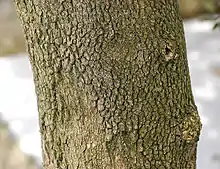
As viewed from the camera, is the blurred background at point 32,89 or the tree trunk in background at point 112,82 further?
A: the blurred background at point 32,89

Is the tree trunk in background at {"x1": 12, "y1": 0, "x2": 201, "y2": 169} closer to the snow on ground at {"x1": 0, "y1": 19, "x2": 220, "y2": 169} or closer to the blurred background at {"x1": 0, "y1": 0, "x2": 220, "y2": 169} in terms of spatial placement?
the blurred background at {"x1": 0, "y1": 0, "x2": 220, "y2": 169}

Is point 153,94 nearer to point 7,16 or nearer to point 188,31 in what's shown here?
point 188,31

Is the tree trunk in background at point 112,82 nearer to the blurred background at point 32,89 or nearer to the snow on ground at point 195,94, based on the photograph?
the blurred background at point 32,89

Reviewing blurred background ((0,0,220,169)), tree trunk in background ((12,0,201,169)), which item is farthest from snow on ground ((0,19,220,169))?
tree trunk in background ((12,0,201,169))

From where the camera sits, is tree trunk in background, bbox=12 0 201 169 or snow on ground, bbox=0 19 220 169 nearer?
tree trunk in background, bbox=12 0 201 169

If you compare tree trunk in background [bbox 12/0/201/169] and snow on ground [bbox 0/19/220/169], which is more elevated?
snow on ground [bbox 0/19/220/169]

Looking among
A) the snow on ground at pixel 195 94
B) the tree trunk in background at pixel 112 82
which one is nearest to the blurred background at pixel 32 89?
the snow on ground at pixel 195 94

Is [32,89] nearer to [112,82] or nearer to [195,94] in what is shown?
[195,94]

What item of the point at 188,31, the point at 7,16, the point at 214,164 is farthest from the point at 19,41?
the point at 214,164
